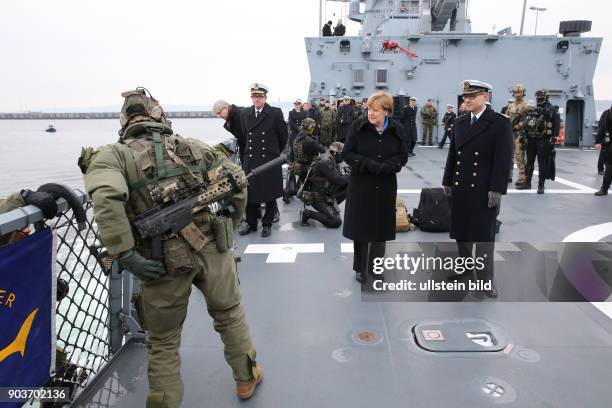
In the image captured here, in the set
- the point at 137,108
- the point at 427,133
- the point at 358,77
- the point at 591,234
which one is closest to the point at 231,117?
the point at 137,108

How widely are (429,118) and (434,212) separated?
9.64 metres

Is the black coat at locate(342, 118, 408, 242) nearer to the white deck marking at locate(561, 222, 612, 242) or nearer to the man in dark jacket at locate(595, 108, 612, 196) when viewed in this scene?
the white deck marking at locate(561, 222, 612, 242)

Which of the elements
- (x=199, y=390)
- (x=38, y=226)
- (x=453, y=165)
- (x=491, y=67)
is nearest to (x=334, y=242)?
(x=453, y=165)

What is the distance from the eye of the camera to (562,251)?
4.16 meters

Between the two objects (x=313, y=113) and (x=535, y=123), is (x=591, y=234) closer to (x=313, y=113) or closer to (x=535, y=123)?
(x=535, y=123)

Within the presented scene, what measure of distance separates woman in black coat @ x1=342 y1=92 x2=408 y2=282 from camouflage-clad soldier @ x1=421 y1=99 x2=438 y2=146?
434 inches

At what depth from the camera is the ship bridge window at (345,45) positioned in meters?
13.9

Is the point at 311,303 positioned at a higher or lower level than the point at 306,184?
lower

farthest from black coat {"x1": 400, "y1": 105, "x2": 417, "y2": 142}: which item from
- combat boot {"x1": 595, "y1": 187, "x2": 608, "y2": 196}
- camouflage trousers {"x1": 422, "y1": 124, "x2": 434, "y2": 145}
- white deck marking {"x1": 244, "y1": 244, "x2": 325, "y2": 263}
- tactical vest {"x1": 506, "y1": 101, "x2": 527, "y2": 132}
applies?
white deck marking {"x1": 244, "y1": 244, "x2": 325, "y2": 263}

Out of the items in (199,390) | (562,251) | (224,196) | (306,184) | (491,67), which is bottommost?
(199,390)

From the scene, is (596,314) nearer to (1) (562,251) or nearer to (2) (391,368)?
(1) (562,251)

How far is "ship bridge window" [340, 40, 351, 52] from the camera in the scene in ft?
45.7

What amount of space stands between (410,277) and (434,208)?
1.50 meters

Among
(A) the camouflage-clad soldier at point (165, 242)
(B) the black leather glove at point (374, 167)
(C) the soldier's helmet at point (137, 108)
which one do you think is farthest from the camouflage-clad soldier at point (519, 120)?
(C) the soldier's helmet at point (137, 108)
